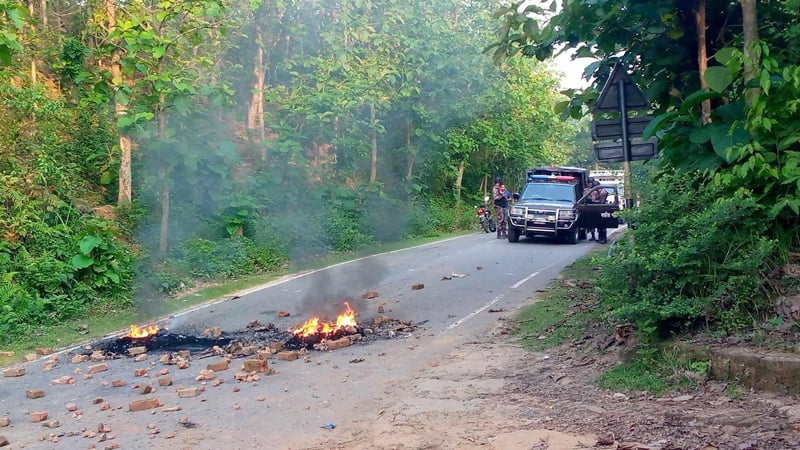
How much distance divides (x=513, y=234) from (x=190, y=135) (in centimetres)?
1043

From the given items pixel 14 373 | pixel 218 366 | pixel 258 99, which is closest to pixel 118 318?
pixel 14 373

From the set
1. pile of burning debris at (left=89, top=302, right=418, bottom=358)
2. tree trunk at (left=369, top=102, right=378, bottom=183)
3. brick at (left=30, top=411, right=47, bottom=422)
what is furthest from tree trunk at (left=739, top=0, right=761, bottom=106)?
tree trunk at (left=369, top=102, right=378, bottom=183)

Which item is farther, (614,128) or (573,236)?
(573,236)

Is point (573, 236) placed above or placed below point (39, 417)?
below

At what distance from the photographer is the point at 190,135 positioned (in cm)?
1684

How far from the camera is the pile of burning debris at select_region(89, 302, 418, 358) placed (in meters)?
9.44

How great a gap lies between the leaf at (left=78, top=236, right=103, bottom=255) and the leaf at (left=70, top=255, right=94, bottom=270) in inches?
3.8

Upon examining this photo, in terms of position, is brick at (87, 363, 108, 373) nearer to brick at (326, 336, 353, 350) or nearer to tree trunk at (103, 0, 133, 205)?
brick at (326, 336, 353, 350)

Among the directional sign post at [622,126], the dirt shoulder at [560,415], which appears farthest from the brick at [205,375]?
the directional sign post at [622,126]

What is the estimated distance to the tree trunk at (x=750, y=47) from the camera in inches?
286

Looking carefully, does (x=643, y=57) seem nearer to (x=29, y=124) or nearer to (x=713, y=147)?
(x=713, y=147)

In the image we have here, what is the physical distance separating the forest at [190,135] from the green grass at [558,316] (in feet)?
13.5

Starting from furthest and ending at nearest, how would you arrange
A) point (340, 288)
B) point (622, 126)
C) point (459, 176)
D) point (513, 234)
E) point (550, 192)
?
point (459, 176) → point (550, 192) → point (513, 234) → point (340, 288) → point (622, 126)

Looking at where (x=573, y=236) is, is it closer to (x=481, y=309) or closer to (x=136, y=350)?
(x=481, y=309)
